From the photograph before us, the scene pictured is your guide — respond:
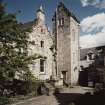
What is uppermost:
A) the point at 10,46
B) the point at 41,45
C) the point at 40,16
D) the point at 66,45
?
the point at 40,16

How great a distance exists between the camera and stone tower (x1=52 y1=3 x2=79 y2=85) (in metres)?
33.3

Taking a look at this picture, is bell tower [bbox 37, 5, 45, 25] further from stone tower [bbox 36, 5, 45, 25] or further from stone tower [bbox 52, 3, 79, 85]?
stone tower [bbox 52, 3, 79, 85]

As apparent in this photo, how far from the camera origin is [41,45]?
3127 centimetres

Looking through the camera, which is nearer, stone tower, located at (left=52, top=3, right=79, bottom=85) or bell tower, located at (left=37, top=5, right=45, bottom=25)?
bell tower, located at (left=37, top=5, right=45, bottom=25)

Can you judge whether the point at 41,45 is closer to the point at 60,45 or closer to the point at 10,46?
the point at 60,45

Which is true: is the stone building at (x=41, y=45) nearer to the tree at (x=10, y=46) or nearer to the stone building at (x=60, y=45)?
the stone building at (x=60, y=45)

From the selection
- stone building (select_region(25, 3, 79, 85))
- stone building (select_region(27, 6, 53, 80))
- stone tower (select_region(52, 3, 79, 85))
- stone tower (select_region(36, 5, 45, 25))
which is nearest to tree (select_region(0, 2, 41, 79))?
stone building (select_region(27, 6, 53, 80))

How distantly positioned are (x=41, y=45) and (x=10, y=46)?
17484mm

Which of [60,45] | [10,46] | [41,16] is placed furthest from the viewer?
[60,45]

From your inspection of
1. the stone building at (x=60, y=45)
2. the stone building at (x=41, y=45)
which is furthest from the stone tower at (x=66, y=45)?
the stone building at (x=41, y=45)

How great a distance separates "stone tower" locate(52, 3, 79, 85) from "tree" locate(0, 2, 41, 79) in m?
19.4

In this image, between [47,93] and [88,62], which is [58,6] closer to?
[88,62]

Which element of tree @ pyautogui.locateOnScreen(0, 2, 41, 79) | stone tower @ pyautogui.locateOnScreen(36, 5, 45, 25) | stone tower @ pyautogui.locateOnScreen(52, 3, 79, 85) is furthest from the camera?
stone tower @ pyautogui.locateOnScreen(52, 3, 79, 85)

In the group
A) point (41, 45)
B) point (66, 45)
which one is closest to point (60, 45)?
point (66, 45)
